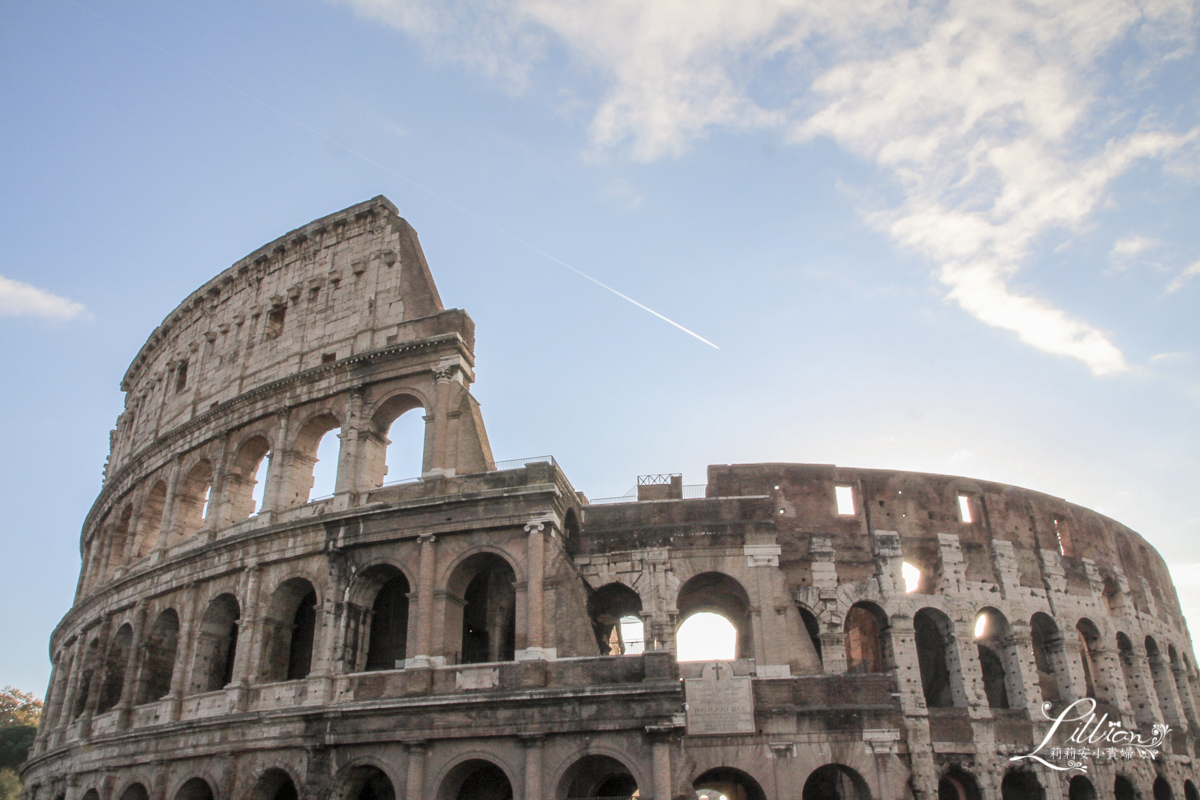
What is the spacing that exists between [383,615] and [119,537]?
12.3 m

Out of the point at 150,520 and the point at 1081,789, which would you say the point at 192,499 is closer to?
the point at 150,520

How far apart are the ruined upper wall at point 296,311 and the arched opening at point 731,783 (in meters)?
11.1

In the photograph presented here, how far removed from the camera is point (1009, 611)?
22672 mm

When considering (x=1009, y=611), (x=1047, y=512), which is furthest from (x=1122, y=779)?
(x=1047, y=512)

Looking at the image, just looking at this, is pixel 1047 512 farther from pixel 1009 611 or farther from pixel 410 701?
→ pixel 410 701

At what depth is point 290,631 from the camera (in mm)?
19891

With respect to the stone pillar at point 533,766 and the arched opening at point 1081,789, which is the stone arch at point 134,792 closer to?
the stone pillar at point 533,766

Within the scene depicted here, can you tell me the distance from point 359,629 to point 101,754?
25.2 feet

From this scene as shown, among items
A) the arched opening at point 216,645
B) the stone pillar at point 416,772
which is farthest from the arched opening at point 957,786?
the arched opening at point 216,645

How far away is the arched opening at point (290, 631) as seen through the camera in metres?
19.3

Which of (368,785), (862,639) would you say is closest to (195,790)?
(368,785)

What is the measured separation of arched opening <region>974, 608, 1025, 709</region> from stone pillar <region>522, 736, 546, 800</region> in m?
12.1

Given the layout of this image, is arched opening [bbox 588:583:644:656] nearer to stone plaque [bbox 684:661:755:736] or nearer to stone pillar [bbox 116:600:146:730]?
stone plaque [bbox 684:661:755:736]

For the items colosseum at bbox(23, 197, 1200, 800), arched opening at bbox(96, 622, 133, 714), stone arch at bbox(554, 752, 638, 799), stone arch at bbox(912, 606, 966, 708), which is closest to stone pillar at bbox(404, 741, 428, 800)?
colosseum at bbox(23, 197, 1200, 800)
